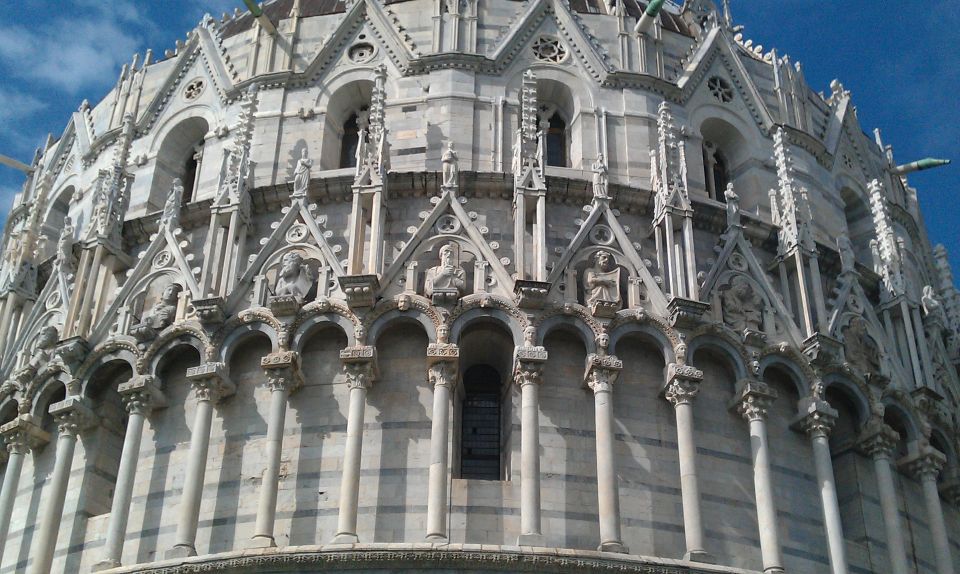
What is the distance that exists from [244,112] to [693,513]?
11.4m

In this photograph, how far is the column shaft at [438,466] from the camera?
1881 centimetres

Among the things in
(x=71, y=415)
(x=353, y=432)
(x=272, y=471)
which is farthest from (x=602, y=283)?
(x=71, y=415)

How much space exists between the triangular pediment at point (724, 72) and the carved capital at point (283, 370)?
1012cm

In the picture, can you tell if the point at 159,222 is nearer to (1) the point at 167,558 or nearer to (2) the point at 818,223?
(1) the point at 167,558

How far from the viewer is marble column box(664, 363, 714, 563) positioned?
19328 millimetres

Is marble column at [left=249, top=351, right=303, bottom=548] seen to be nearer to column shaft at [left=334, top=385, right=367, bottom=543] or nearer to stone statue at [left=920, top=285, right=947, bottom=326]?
column shaft at [left=334, top=385, right=367, bottom=543]

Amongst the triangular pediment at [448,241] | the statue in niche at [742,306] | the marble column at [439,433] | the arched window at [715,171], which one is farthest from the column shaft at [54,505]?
the arched window at [715,171]

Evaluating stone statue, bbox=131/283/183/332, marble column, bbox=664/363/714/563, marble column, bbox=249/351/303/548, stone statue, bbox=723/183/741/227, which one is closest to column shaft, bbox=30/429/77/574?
stone statue, bbox=131/283/183/332

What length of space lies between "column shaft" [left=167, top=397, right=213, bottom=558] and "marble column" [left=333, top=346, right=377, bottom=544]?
7.18 ft

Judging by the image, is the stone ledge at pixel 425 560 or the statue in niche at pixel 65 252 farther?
the statue in niche at pixel 65 252

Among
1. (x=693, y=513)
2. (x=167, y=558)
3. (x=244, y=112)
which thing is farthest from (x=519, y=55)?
(x=167, y=558)

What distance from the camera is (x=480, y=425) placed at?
21.5m

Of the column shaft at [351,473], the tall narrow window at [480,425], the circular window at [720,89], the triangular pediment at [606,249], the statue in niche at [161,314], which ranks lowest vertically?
the column shaft at [351,473]

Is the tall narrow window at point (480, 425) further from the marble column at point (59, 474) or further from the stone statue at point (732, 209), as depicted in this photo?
the marble column at point (59, 474)
